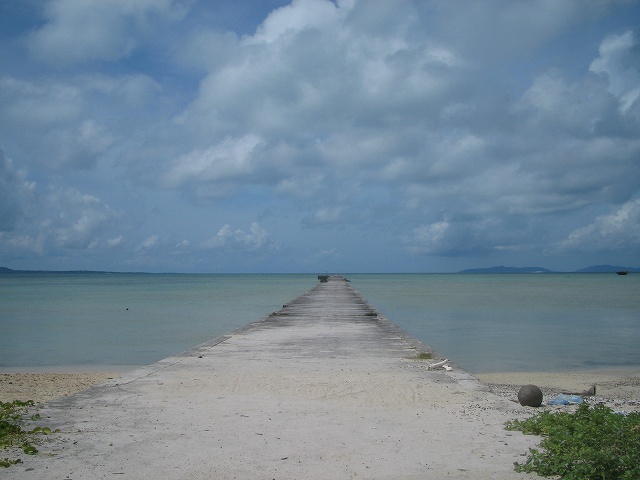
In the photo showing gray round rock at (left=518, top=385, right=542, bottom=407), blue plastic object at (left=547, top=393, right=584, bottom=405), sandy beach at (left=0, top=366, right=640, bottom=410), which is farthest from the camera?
sandy beach at (left=0, top=366, right=640, bottom=410)

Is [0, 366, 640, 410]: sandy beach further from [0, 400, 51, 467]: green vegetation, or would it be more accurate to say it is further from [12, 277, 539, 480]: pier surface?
[0, 400, 51, 467]: green vegetation

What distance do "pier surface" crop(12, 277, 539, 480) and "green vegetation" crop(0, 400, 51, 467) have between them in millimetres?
100

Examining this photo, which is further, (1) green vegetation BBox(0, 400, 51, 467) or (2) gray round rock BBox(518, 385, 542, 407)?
(2) gray round rock BBox(518, 385, 542, 407)

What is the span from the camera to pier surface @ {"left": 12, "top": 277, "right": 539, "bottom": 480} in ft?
14.4

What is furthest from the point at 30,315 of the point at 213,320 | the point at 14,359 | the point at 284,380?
the point at 284,380

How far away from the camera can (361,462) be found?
4.53m

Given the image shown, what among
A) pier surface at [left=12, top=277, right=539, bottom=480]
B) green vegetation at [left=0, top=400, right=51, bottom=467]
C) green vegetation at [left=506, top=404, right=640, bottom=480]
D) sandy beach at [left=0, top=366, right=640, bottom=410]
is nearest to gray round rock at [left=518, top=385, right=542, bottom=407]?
pier surface at [left=12, top=277, right=539, bottom=480]

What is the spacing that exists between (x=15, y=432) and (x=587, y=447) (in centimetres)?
442

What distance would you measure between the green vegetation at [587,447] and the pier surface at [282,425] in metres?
0.19

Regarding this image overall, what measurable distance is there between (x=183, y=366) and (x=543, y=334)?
44.0 feet

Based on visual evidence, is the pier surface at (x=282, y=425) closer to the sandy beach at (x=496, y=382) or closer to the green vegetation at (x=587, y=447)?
the green vegetation at (x=587, y=447)

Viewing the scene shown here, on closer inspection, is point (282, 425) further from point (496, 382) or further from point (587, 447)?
point (496, 382)

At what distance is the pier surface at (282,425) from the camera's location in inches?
173

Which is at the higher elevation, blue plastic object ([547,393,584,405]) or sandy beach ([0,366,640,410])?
blue plastic object ([547,393,584,405])
